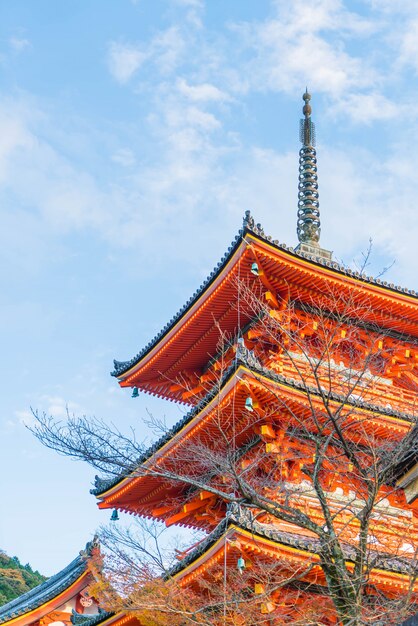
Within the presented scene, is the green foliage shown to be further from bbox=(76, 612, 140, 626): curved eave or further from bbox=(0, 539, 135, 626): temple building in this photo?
bbox=(76, 612, 140, 626): curved eave

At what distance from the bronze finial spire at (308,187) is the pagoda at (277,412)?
106cm

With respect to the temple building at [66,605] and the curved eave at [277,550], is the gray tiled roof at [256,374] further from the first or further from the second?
the temple building at [66,605]

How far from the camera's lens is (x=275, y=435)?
14.4m

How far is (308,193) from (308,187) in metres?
0.21

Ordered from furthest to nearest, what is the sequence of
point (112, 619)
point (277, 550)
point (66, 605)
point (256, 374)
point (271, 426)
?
point (66, 605), point (112, 619), point (271, 426), point (256, 374), point (277, 550)

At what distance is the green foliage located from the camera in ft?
117

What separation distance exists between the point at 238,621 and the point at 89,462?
329 centimetres

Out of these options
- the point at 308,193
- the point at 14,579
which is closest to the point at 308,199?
the point at 308,193

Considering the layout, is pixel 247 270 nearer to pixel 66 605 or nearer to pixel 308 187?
pixel 308 187

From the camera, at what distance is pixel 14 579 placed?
3644 cm

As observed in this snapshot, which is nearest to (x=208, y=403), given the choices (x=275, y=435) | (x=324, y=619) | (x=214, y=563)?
(x=275, y=435)

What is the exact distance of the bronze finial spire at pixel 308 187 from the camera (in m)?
20.3

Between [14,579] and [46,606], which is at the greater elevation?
[14,579]

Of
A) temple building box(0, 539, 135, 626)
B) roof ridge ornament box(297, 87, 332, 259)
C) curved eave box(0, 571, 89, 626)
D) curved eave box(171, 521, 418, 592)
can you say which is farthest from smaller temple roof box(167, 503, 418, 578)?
roof ridge ornament box(297, 87, 332, 259)
